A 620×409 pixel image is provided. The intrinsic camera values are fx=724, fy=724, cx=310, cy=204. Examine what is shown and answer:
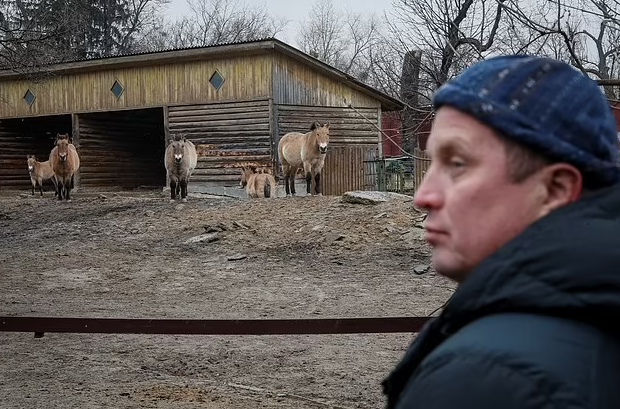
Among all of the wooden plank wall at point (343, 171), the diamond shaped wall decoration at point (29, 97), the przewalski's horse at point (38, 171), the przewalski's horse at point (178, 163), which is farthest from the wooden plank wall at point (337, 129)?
the diamond shaped wall decoration at point (29, 97)

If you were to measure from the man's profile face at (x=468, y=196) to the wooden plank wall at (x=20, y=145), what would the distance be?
90.4 feet

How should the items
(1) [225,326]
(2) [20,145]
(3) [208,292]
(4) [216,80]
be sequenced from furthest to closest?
(2) [20,145]
(4) [216,80]
(3) [208,292]
(1) [225,326]

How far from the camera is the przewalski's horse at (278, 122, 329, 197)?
1795 centimetres

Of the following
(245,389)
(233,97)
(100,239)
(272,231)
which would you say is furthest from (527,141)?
(233,97)

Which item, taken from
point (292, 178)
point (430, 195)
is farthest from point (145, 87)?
point (430, 195)

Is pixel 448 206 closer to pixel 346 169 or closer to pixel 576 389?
pixel 576 389

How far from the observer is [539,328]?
3.01 ft

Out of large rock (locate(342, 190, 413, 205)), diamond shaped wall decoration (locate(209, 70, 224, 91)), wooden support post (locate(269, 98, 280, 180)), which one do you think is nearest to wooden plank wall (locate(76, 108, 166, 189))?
diamond shaped wall decoration (locate(209, 70, 224, 91))

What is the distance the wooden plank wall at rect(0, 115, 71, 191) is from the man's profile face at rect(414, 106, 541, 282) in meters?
27.5

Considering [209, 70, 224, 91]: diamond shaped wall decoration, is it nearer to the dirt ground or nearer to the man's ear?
the dirt ground

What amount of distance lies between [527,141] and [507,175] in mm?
58

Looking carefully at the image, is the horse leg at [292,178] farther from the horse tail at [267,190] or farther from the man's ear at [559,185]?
the man's ear at [559,185]

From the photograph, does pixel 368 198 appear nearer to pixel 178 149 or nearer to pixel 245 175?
pixel 178 149

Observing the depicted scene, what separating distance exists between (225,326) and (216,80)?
1837 cm
